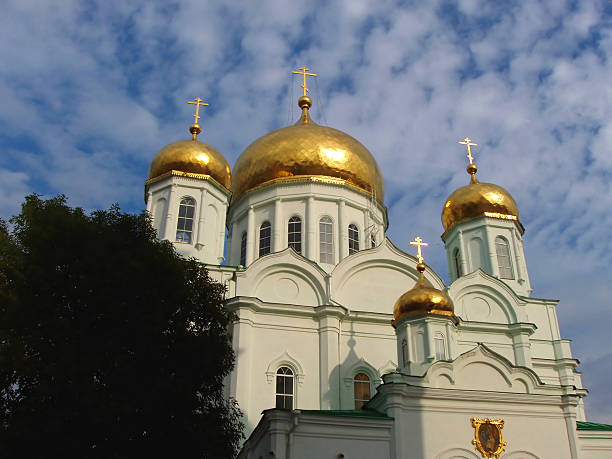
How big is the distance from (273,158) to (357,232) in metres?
4.10

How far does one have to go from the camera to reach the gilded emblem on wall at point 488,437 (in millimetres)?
12969

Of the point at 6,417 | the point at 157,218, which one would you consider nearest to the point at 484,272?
the point at 157,218

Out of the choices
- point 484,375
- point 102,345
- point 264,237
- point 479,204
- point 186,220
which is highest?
point 479,204

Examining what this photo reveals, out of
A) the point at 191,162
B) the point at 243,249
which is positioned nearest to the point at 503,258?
the point at 243,249

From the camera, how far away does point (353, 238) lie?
70.8 ft

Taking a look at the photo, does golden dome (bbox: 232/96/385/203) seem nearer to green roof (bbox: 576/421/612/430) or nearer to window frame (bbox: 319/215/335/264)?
window frame (bbox: 319/215/335/264)

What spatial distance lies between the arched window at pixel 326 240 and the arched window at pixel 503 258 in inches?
230

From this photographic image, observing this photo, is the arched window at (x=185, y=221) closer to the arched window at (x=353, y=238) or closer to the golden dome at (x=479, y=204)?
the arched window at (x=353, y=238)

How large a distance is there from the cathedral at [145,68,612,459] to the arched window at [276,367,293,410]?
0.04 m

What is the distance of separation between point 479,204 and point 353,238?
4855 mm

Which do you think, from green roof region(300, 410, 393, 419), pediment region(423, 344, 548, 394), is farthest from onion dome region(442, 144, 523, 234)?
green roof region(300, 410, 393, 419)

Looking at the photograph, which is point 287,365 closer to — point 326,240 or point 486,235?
point 326,240

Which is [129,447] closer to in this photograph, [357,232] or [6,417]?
[6,417]

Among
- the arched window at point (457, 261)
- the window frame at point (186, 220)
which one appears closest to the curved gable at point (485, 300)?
the arched window at point (457, 261)
